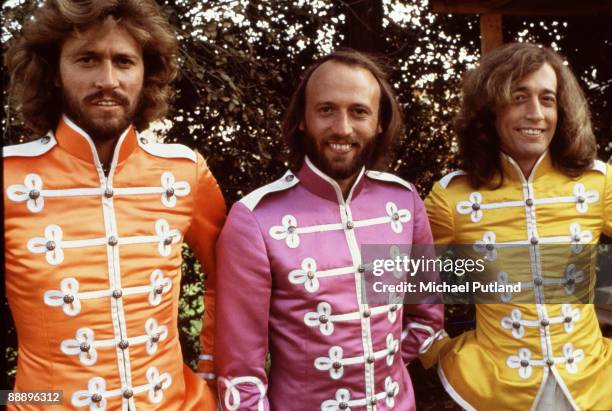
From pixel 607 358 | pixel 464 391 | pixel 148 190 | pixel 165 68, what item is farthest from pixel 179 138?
pixel 607 358

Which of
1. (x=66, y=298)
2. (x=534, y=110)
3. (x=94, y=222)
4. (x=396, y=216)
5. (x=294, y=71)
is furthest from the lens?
(x=294, y=71)

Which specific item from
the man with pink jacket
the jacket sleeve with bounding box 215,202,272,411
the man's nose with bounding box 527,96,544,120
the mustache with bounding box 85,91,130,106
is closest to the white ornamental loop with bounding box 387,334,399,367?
the man with pink jacket

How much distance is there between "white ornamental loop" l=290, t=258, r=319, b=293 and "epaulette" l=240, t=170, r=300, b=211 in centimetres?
31

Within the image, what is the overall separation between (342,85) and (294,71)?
6.97 ft

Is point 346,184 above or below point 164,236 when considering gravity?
above

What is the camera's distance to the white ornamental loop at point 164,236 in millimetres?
2525

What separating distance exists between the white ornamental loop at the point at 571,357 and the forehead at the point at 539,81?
3.86ft

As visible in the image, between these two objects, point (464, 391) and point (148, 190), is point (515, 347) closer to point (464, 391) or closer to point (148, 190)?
point (464, 391)

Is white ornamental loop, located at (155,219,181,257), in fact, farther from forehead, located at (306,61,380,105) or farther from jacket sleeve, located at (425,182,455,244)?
jacket sleeve, located at (425,182,455,244)

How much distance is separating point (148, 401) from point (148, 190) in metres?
0.80

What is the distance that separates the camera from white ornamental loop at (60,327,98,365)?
2.31 metres

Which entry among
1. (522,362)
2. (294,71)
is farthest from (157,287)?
(294,71)

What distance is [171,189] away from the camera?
2598mm

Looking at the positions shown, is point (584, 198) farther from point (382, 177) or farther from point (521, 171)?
point (382, 177)
